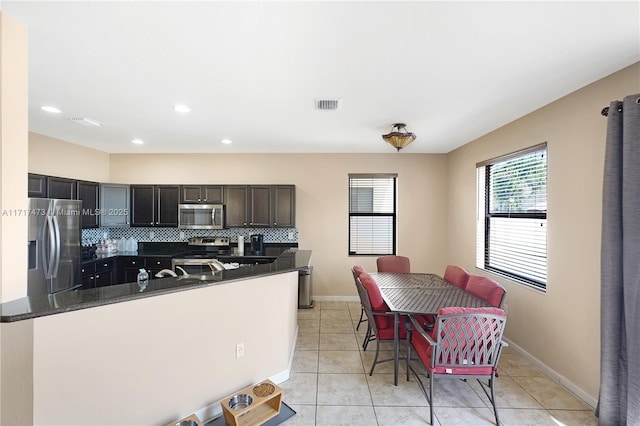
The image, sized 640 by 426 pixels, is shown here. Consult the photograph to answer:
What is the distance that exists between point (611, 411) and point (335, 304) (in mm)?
3440

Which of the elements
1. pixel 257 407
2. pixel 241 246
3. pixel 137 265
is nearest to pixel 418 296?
pixel 257 407

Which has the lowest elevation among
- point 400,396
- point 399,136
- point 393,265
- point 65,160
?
point 400,396

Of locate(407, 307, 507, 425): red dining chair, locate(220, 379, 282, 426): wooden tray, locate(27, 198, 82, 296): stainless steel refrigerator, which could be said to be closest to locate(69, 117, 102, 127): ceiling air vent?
locate(27, 198, 82, 296): stainless steel refrigerator

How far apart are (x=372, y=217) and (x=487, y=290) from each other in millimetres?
2636

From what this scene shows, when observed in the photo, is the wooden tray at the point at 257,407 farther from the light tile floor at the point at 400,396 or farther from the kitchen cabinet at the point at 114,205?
the kitchen cabinet at the point at 114,205

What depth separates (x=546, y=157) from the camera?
285 cm

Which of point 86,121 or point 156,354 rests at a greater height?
point 86,121

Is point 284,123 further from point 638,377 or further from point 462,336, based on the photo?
point 638,377

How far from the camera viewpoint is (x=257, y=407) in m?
2.19

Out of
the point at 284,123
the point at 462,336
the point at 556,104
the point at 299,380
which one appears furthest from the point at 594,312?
the point at 284,123

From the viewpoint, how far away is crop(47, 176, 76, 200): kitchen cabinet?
3594 mm

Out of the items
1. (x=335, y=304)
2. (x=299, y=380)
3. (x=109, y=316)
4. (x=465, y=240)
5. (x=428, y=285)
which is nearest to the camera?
(x=109, y=316)

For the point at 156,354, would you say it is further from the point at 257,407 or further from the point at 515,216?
the point at 515,216

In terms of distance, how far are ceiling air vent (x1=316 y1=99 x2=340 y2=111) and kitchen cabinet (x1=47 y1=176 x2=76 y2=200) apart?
3628 mm
